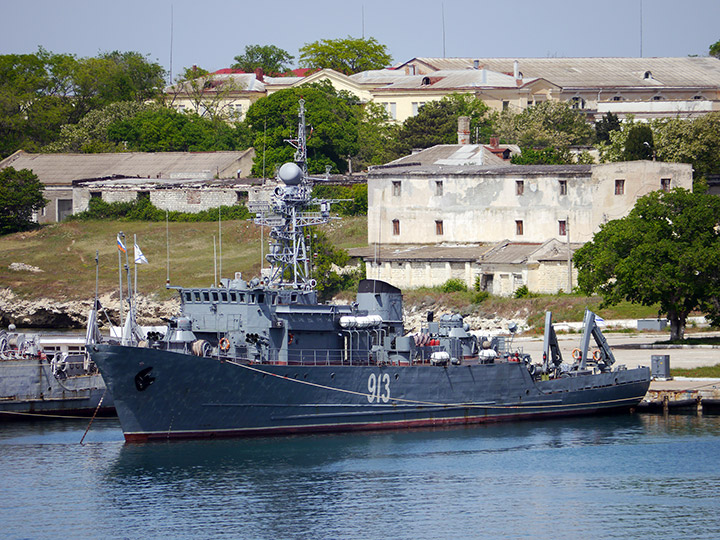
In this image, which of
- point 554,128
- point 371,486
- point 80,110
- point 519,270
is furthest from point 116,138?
point 371,486

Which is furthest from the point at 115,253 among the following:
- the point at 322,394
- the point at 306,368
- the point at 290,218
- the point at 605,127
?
the point at 306,368

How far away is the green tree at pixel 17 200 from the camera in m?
92.1

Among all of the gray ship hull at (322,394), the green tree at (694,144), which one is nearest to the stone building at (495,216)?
the green tree at (694,144)

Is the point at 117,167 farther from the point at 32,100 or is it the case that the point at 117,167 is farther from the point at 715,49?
the point at 715,49

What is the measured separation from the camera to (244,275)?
77438 mm

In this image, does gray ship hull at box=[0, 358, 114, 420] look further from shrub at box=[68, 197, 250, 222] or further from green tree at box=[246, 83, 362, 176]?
green tree at box=[246, 83, 362, 176]

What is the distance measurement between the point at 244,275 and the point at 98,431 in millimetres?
33857

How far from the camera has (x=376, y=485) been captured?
3491 cm

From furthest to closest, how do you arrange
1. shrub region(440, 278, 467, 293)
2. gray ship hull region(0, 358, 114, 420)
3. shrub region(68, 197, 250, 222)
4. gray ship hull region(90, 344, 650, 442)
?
shrub region(68, 197, 250, 222) < shrub region(440, 278, 467, 293) < gray ship hull region(0, 358, 114, 420) < gray ship hull region(90, 344, 650, 442)

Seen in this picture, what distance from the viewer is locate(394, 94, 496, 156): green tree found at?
105000 millimetres

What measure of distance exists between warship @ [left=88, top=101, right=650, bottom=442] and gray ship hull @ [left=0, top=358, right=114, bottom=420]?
7046 mm

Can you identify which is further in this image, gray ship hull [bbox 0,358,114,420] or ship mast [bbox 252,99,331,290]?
gray ship hull [bbox 0,358,114,420]

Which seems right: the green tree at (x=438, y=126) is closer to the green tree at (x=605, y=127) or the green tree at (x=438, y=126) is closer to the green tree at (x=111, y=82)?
the green tree at (x=605, y=127)

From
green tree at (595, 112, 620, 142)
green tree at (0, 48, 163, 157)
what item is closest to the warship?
green tree at (595, 112, 620, 142)
